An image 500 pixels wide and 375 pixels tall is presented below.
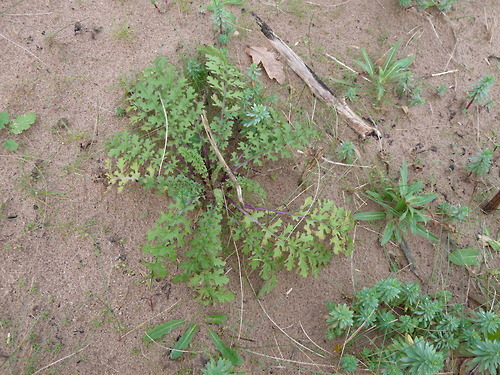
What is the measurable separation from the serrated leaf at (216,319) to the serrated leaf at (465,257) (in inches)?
72.5

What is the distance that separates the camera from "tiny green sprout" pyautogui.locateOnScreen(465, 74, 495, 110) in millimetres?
3461

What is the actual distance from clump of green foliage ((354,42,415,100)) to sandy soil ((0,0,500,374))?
0.43 ft

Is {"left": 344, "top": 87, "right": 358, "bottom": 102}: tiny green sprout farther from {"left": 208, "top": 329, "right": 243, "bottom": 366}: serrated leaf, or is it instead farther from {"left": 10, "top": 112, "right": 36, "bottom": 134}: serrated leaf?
{"left": 10, "top": 112, "right": 36, "bottom": 134}: serrated leaf

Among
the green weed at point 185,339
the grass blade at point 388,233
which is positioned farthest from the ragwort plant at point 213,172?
the grass blade at point 388,233

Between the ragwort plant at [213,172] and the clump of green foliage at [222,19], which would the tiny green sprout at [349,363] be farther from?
the clump of green foliage at [222,19]

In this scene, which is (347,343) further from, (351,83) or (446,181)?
(351,83)

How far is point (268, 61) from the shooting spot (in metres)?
3.58

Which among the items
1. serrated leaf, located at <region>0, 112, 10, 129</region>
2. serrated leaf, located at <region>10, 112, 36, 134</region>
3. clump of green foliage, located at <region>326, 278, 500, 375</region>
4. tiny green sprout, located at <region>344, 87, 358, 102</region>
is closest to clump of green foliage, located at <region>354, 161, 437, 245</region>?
clump of green foliage, located at <region>326, 278, 500, 375</region>

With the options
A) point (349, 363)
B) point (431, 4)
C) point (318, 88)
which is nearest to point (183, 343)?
point (349, 363)

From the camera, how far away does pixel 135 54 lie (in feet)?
11.2

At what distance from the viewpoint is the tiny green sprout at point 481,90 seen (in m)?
3.46

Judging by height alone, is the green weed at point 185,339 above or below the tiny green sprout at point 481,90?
below

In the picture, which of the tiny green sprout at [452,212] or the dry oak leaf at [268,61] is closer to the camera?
the tiny green sprout at [452,212]

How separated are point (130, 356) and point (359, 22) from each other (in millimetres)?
3610
